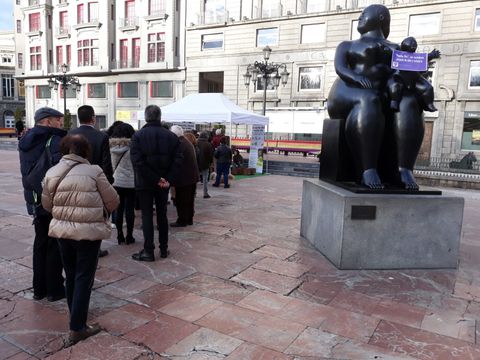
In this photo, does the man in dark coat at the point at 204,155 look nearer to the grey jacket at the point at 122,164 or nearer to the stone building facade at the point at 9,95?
the grey jacket at the point at 122,164

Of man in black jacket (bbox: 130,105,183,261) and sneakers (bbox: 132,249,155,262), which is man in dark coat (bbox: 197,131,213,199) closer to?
man in black jacket (bbox: 130,105,183,261)

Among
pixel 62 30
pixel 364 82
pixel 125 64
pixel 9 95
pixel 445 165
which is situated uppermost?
pixel 62 30

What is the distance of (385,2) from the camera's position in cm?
→ 2559

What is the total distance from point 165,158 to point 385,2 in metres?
26.3

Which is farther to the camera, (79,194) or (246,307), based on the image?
(246,307)

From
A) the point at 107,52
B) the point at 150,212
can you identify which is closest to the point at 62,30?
the point at 107,52

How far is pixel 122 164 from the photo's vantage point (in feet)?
16.6

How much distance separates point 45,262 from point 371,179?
3.36 meters

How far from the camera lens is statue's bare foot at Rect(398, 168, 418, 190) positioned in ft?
14.2

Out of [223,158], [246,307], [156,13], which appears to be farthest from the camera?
[156,13]

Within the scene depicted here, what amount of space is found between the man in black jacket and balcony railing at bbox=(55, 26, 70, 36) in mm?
40590

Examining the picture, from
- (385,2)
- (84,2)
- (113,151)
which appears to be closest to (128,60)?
(84,2)

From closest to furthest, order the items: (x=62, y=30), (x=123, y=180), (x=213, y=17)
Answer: (x=123, y=180) < (x=213, y=17) < (x=62, y=30)

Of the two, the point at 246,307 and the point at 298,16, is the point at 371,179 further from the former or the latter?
the point at 298,16
